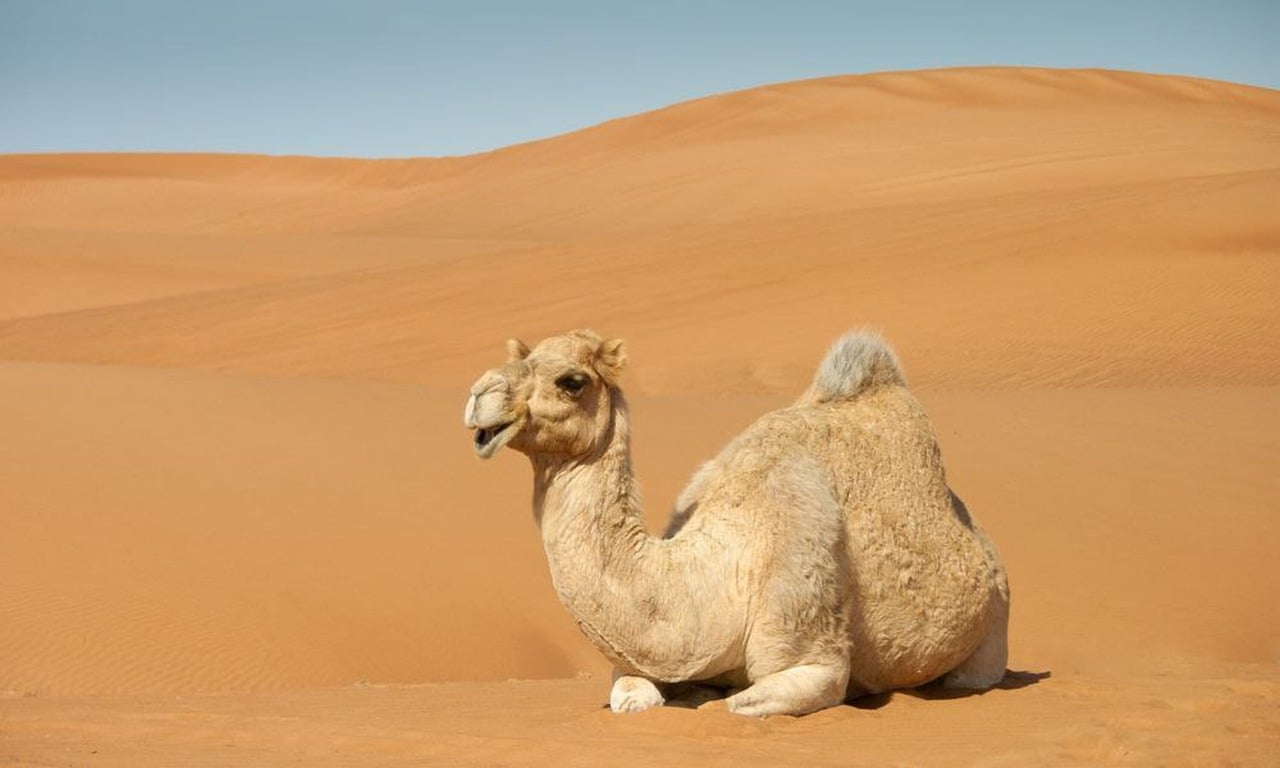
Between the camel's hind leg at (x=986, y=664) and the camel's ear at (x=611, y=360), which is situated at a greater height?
the camel's ear at (x=611, y=360)

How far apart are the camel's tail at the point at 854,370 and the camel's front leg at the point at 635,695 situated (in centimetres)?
191

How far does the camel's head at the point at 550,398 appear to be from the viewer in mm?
5371

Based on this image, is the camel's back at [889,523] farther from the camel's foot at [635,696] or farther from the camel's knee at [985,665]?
the camel's foot at [635,696]

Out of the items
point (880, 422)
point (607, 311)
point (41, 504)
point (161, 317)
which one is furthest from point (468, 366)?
point (880, 422)

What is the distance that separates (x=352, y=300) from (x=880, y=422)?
2434 cm

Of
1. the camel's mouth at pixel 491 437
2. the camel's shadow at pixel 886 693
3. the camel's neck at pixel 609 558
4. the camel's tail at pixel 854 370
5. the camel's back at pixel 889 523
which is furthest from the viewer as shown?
the camel's tail at pixel 854 370

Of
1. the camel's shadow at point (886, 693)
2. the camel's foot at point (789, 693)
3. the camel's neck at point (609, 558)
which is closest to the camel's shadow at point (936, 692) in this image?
the camel's shadow at point (886, 693)

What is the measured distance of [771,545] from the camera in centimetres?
606

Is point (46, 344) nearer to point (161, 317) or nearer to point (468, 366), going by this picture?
point (161, 317)

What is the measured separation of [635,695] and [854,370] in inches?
82.4

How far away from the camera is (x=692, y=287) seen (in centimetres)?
2858

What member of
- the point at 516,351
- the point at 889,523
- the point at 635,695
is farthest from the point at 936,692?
the point at 516,351

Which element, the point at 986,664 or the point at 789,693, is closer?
the point at 789,693

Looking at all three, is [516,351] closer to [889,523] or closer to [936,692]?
[889,523]
